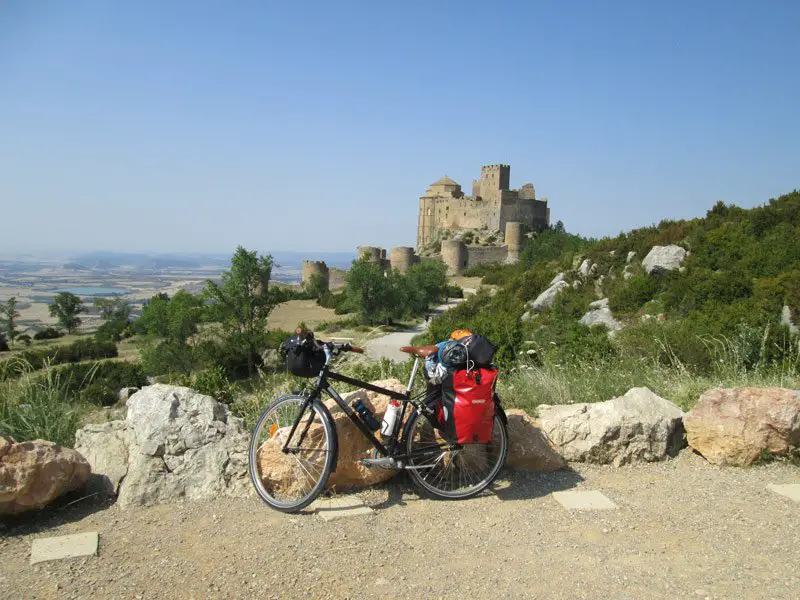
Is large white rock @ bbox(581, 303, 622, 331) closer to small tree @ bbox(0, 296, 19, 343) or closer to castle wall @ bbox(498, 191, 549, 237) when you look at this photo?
small tree @ bbox(0, 296, 19, 343)

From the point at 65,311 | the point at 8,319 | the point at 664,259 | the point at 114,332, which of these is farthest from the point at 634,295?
the point at 65,311

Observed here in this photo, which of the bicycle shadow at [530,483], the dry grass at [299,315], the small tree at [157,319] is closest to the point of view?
the bicycle shadow at [530,483]

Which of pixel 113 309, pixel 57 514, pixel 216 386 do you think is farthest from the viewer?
pixel 113 309

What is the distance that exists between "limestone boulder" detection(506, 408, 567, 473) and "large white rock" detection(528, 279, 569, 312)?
1490 cm

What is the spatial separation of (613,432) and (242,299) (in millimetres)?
23688

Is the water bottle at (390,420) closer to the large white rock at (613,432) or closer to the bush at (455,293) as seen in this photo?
the large white rock at (613,432)

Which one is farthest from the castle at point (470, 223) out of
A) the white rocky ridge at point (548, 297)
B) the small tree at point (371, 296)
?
the white rocky ridge at point (548, 297)

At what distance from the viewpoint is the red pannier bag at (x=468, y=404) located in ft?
12.2

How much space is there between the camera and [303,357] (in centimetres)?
371

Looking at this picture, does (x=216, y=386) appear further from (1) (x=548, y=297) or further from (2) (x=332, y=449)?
(1) (x=548, y=297)

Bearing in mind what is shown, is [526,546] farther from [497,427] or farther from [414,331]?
[414,331]

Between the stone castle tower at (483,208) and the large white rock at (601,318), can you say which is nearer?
the large white rock at (601,318)

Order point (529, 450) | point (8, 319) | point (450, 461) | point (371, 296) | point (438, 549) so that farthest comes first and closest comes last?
point (8, 319)
point (371, 296)
point (529, 450)
point (450, 461)
point (438, 549)

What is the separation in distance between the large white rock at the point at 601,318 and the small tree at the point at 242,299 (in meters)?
14.7
